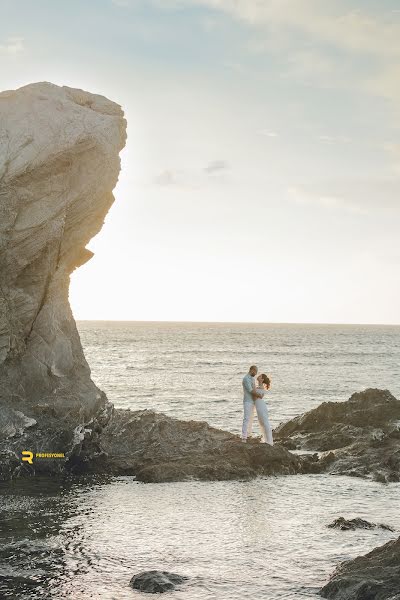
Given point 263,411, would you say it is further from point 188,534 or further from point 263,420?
point 188,534

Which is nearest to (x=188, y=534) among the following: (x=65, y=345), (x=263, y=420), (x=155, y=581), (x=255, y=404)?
(x=155, y=581)

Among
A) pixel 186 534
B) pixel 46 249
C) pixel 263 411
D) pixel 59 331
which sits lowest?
pixel 186 534

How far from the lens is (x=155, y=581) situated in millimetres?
12477

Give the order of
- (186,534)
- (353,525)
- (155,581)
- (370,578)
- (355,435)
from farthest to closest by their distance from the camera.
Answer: (355,435), (353,525), (186,534), (155,581), (370,578)

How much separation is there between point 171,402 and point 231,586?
35884 millimetres

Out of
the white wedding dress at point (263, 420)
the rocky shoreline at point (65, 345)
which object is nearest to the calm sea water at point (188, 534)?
the rocky shoreline at point (65, 345)

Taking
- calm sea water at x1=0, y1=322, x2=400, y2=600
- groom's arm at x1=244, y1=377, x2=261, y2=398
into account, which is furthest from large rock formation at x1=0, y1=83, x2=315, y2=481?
groom's arm at x1=244, y1=377, x2=261, y2=398

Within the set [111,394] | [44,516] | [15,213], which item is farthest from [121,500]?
[111,394]

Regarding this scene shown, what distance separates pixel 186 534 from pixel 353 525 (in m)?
3.82

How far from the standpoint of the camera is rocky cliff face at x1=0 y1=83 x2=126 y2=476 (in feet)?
75.6

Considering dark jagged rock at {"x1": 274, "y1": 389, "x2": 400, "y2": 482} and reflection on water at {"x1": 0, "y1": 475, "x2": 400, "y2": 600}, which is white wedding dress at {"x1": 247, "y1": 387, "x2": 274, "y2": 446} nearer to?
dark jagged rock at {"x1": 274, "y1": 389, "x2": 400, "y2": 482}

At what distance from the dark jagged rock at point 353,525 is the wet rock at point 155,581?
484 centimetres

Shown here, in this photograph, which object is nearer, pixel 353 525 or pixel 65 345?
pixel 353 525

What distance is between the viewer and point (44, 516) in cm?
1717
